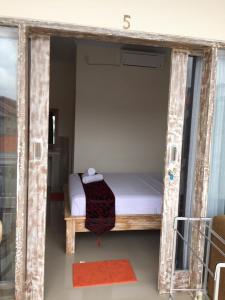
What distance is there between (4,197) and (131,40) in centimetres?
154

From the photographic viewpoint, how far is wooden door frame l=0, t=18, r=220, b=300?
2.07 m

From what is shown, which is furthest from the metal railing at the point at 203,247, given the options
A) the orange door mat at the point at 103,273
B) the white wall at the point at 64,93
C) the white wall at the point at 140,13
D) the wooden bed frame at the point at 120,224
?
the white wall at the point at 64,93

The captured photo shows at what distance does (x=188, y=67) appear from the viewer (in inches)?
98.8

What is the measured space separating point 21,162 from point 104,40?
3.72ft

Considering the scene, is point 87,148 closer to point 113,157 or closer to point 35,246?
point 113,157

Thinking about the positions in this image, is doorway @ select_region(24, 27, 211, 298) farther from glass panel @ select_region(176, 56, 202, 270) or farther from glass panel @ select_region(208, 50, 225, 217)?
glass panel @ select_region(208, 50, 225, 217)

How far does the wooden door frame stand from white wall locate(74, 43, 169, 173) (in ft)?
9.07

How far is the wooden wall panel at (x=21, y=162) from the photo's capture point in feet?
6.79

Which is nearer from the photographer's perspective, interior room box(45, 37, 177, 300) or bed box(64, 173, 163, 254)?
bed box(64, 173, 163, 254)

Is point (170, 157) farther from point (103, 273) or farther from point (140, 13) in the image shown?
point (103, 273)

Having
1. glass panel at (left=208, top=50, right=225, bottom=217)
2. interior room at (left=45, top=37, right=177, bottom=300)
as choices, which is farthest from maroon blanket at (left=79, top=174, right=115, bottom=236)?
glass panel at (left=208, top=50, right=225, bottom=217)

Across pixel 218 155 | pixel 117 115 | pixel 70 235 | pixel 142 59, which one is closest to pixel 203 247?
pixel 218 155

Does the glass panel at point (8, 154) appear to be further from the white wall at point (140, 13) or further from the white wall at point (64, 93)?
the white wall at point (64, 93)

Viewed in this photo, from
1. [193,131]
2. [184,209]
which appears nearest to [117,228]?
[184,209]
